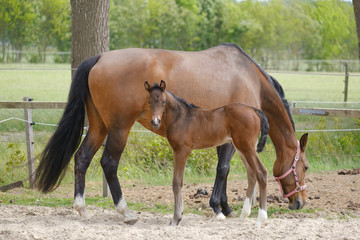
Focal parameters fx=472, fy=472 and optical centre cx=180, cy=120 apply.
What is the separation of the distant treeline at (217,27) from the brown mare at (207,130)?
1079 inches

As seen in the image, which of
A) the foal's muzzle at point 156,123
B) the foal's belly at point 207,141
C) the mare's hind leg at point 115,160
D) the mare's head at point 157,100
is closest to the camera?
the foal's muzzle at point 156,123

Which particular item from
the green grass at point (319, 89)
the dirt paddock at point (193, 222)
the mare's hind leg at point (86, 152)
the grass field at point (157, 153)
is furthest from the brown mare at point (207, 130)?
the green grass at point (319, 89)

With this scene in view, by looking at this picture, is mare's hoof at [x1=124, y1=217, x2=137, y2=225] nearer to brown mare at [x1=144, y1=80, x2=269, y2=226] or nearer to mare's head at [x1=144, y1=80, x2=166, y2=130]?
brown mare at [x1=144, y1=80, x2=269, y2=226]

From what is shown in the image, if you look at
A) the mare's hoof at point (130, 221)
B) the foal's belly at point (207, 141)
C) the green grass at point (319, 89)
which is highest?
the foal's belly at point (207, 141)

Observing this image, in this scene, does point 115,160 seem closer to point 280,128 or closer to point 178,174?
point 178,174

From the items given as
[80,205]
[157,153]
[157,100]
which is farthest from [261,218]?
[157,153]

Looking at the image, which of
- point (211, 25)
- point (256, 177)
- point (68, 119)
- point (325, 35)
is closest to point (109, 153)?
point (68, 119)

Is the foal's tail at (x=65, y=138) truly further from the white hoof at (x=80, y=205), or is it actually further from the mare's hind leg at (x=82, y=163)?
the white hoof at (x=80, y=205)

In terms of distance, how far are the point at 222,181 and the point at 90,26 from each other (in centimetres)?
330

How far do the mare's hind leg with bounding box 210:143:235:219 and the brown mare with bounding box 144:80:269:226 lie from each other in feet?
1.79

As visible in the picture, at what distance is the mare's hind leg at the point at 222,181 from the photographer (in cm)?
544

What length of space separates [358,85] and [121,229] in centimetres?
1501

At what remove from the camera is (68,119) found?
549 cm

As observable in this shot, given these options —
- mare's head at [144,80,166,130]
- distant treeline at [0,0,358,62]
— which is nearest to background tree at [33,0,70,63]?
distant treeline at [0,0,358,62]
